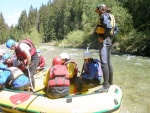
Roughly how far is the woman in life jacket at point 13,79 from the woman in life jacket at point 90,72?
4.70 ft

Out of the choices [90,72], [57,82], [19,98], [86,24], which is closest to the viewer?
[57,82]

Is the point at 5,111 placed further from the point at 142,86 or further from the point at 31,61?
the point at 142,86

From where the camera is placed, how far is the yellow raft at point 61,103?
220 inches

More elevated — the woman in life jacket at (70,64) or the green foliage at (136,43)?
the woman in life jacket at (70,64)

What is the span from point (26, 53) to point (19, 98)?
3.70 ft

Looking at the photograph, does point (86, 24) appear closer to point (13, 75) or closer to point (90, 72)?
point (90, 72)

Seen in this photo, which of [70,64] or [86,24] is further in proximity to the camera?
[86,24]

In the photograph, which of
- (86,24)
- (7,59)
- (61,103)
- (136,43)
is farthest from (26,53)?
(86,24)

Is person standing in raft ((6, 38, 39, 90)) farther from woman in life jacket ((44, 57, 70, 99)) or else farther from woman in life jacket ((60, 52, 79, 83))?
woman in life jacket ((44, 57, 70, 99))

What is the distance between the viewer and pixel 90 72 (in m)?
6.71

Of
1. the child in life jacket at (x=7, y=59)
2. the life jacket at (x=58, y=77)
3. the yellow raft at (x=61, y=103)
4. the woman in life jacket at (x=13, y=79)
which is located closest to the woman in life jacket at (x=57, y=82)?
the life jacket at (x=58, y=77)

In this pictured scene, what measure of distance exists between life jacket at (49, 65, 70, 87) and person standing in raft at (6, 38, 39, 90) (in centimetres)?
95

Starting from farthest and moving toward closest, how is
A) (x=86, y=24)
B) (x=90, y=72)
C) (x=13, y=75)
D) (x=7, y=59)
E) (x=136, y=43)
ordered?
(x=86, y=24) < (x=136, y=43) < (x=7, y=59) < (x=90, y=72) < (x=13, y=75)

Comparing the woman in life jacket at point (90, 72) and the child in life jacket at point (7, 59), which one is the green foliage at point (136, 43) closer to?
the child in life jacket at point (7, 59)
